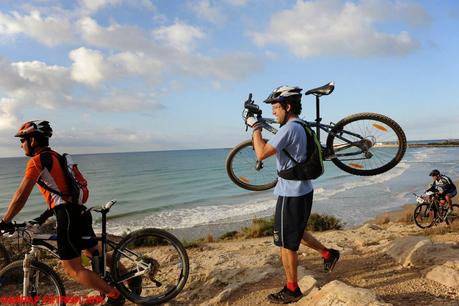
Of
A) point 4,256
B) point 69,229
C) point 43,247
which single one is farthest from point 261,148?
point 4,256

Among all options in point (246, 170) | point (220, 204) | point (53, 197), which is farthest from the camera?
point (220, 204)

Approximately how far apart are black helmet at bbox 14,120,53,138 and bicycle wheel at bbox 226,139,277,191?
10.8ft

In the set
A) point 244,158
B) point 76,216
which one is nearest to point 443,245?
point 244,158

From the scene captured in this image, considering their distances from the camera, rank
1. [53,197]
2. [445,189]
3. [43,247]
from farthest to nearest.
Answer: [445,189], [43,247], [53,197]

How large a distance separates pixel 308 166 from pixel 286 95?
0.92 metres

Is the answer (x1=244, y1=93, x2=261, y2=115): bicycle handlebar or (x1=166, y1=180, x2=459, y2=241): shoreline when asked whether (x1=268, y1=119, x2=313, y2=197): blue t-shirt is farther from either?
(x1=166, y1=180, x2=459, y2=241): shoreline

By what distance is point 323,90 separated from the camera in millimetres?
5945

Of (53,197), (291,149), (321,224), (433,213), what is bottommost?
(321,224)

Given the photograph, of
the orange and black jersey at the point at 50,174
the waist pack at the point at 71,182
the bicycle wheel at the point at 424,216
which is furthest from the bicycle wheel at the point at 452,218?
the orange and black jersey at the point at 50,174

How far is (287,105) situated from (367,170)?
2600 mm

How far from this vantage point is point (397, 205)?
2828 centimetres

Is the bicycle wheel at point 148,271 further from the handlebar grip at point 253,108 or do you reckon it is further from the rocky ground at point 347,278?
the handlebar grip at point 253,108

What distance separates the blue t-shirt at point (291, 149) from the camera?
176 inches

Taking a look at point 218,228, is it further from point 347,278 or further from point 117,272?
point 117,272
